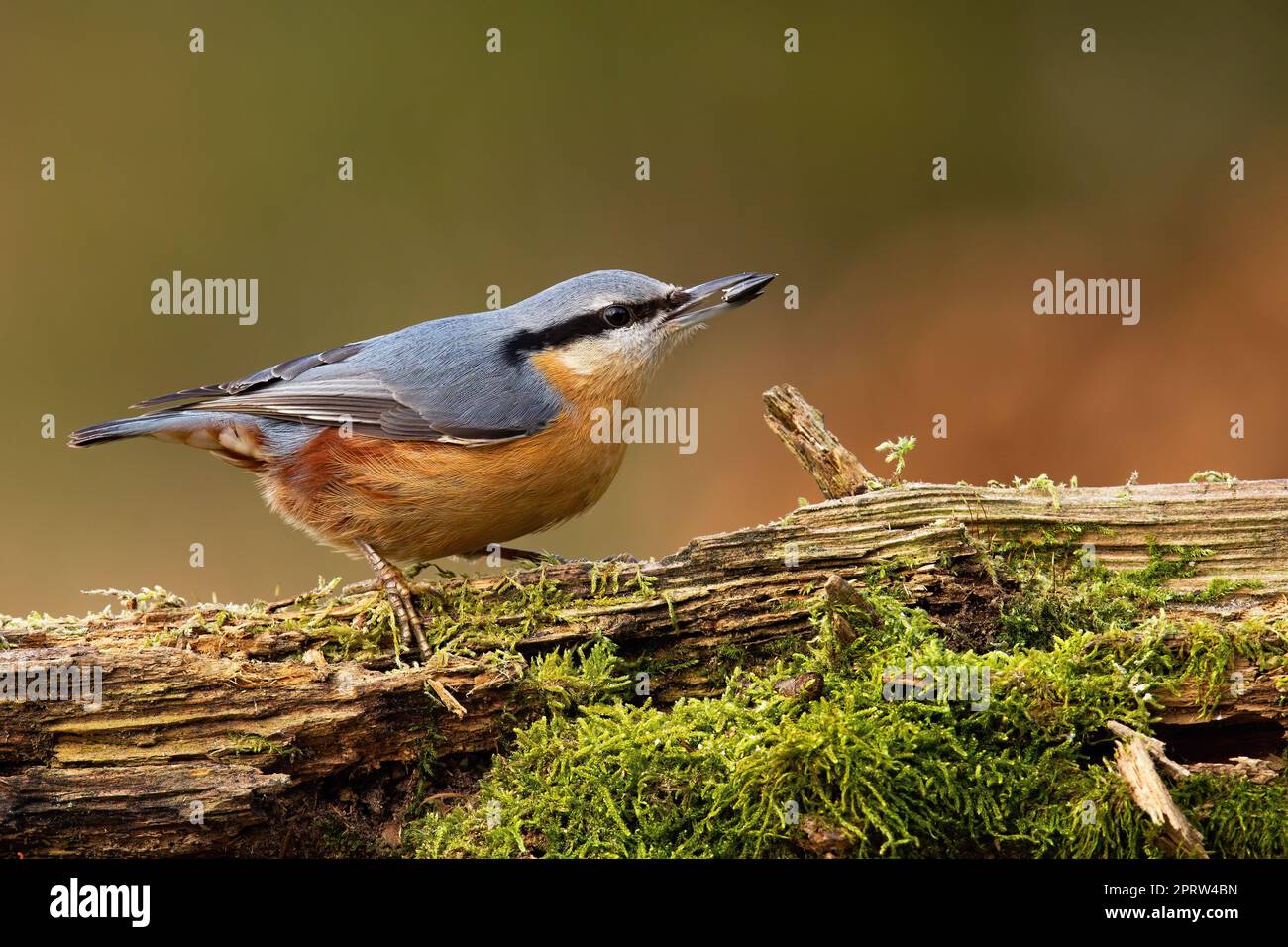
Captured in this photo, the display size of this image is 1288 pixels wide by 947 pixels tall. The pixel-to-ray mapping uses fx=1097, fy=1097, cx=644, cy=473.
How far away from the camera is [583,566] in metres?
3.04

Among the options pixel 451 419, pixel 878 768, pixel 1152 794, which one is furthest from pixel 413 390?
pixel 1152 794

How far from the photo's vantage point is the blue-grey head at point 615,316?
3.86 meters

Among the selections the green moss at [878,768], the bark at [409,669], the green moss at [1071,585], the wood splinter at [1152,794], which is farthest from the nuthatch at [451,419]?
the wood splinter at [1152,794]

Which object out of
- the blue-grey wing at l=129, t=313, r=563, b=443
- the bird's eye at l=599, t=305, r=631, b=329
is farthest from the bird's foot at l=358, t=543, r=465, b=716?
the bird's eye at l=599, t=305, r=631, b=329

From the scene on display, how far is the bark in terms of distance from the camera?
2.44m

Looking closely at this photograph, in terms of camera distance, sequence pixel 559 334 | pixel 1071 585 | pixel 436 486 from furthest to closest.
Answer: pixel 559 334, pixel 436 486, pixel 1071 585

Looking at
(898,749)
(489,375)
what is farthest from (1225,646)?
(489,375)

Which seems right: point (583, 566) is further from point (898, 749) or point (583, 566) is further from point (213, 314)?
point (213, 314)

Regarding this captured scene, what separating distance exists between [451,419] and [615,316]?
725 mm

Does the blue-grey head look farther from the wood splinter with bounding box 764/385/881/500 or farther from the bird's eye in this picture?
the wood splinter with bounding box 764/385/881/500

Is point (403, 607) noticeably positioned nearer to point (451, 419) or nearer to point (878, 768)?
point (451, 419)

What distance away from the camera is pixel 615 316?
388cm

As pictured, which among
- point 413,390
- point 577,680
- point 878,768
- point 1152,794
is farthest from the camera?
point 413,390

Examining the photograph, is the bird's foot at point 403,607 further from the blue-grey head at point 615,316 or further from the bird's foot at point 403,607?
the blue-grey head at point 615,316
